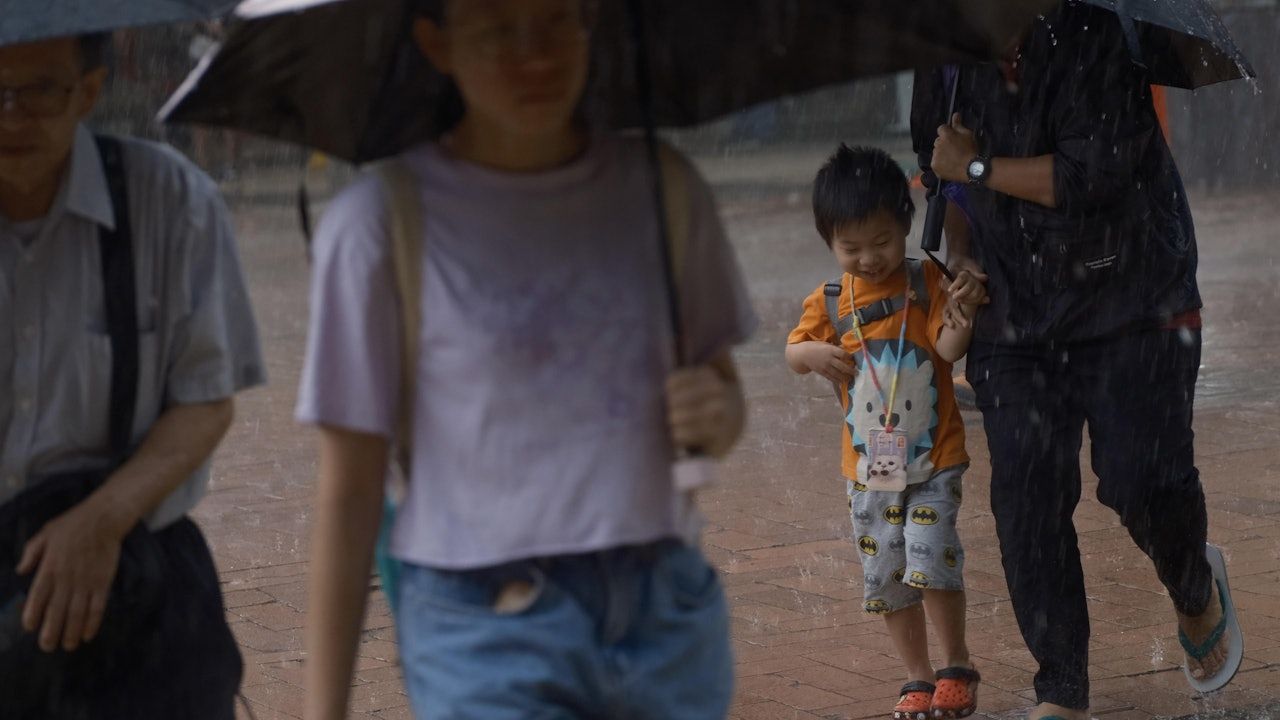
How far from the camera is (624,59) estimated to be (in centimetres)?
289

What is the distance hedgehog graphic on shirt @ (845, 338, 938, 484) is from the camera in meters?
4.84

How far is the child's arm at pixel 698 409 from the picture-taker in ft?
8.20

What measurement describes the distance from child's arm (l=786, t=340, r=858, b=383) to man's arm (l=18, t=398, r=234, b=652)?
7.37 feet

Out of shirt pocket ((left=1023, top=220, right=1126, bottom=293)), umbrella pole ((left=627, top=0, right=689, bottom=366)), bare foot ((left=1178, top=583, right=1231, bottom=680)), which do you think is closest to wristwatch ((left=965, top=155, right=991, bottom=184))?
shirt pocket ((left=1023, top=220, right=1126, bottom=293))

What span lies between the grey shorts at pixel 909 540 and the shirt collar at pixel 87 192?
2.43 metres

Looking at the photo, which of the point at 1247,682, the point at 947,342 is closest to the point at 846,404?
the point at 947,342

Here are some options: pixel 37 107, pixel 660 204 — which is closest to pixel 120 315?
pixel 37 107

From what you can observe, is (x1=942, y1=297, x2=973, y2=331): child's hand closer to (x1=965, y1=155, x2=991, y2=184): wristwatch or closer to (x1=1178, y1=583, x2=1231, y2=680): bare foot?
(x1=965, y1=155, x2=991, y2=184): wristwatch

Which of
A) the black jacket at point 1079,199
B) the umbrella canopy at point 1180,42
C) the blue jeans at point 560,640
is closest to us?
the blue jeans at point 560,640

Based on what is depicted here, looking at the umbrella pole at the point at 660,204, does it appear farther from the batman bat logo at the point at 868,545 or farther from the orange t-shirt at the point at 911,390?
the batman bat logo at the point at 868,545

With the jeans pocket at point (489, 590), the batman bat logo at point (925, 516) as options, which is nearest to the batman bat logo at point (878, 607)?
the batman bat logo at point (925, 516)

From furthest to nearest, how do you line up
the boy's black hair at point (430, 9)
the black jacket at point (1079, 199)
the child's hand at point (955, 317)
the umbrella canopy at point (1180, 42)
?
the child's hand at point (955, 317) < the black jacket at point (1079, 199) < the umbrella canopy at point (1180, 42) < the boy's black hair at point (430, 9)

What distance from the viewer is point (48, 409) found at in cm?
293

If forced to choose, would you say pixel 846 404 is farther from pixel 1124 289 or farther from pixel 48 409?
pixel 48 409
